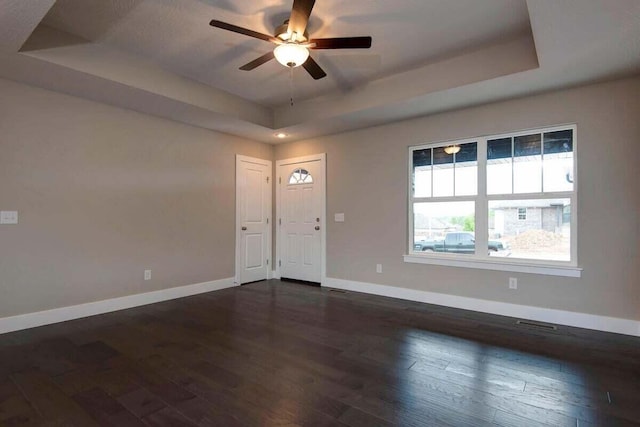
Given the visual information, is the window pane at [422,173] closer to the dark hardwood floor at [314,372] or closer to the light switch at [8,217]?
the dark hardwood floor at [314,372]

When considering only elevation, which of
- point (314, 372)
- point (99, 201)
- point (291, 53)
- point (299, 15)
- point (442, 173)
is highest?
point (299, 15)

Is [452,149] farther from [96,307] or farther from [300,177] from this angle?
[96,307]

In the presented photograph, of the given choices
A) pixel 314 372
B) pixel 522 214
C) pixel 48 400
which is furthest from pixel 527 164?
pixel 48 400

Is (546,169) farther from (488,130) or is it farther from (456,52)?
(456,52)

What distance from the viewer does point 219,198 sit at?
519 centimetres

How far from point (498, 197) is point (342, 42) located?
8.55 feet

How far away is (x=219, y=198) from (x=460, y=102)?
3646 mm

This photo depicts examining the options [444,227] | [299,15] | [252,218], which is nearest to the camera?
[299,15]

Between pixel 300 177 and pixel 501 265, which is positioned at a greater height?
pixel 300 177

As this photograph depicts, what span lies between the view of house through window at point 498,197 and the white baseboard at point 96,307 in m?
3.19

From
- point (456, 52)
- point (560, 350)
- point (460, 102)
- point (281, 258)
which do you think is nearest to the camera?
point (560, 350)

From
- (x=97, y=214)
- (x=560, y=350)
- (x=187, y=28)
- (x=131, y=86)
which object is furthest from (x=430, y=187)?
(x=97, y=214)

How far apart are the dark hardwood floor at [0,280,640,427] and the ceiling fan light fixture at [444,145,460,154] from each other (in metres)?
2.02

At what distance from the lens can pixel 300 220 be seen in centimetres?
573
